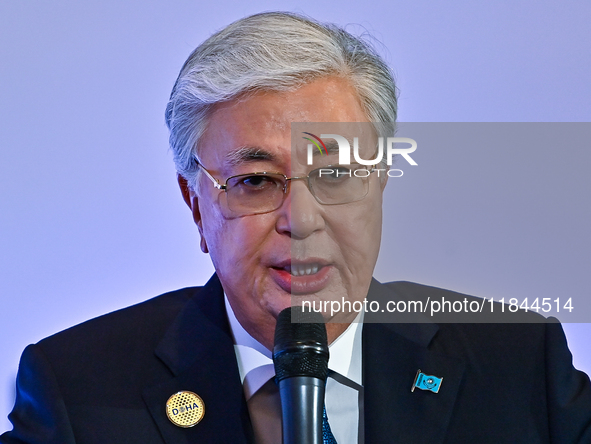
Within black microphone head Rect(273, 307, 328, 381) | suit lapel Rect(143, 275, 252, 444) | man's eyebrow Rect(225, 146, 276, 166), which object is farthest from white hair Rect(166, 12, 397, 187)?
black microphone head Rect(273, 307, 328, 381)

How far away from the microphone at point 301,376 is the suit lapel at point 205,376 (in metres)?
0.59

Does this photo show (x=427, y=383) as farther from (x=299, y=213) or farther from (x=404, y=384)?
(x=299, y=213)

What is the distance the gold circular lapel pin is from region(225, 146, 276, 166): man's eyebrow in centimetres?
63

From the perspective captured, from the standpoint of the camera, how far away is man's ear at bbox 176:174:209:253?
1.90 m

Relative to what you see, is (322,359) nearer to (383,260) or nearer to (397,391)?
(397,391)

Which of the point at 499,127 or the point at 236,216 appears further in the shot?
the point at 499,127

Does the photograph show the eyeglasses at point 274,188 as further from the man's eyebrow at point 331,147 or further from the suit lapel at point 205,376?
the suit lapel at point 205,376

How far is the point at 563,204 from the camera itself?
1996 mm

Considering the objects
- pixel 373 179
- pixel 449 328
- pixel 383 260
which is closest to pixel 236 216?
pixel 373 179

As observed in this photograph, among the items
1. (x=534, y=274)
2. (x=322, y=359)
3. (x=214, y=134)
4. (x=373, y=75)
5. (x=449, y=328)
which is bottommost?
(x=322, y=359)

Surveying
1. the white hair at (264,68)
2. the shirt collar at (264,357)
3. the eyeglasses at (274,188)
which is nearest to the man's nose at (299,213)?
the eyeglasses at (274,188)

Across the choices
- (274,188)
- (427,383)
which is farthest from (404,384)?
(274,188)

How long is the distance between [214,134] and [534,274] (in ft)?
3.36

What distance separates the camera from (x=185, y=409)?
5.69 ft
